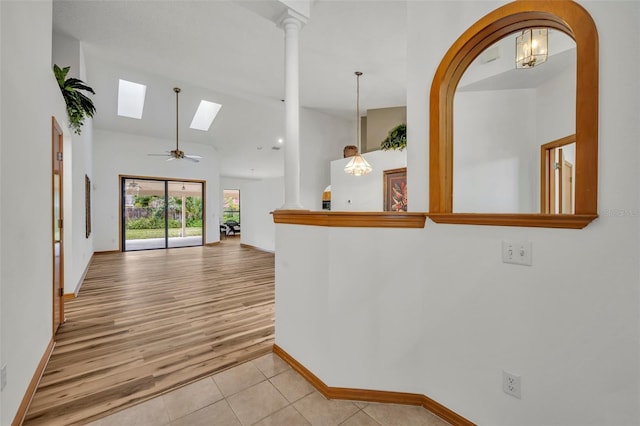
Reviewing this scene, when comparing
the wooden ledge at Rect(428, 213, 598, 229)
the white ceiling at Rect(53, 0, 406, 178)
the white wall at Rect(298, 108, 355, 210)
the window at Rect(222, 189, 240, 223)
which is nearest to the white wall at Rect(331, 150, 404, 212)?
the white wall at Rect(298, 108, 355, 210)

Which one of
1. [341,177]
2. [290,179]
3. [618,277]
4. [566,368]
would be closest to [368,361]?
[566,368]

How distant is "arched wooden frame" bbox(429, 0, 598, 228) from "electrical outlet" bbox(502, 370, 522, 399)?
76 cm

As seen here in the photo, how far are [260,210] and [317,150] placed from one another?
2464 millimetres

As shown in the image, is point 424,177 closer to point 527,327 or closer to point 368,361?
point 527,327

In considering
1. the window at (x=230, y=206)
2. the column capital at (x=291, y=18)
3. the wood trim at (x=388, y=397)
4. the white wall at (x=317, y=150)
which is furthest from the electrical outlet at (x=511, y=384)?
the window at (x=230, y=206)

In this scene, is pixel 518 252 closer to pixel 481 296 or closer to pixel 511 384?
pixel 481 296

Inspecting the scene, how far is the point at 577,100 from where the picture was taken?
3.84 feet

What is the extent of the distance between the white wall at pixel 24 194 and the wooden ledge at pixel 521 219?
2.30m

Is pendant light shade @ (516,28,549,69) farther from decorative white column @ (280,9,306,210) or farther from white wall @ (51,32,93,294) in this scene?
white wall @ (51,32,93,294)

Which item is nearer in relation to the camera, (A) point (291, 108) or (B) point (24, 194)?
(B) point (24, 194)

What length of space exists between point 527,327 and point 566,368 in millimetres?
197

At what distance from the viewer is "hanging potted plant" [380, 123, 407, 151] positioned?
18.2ft

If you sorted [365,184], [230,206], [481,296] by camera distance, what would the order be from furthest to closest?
[230,206] → [365,184] → [481,296]

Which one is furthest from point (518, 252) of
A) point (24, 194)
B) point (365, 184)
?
point (365, 184)
